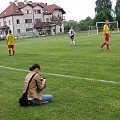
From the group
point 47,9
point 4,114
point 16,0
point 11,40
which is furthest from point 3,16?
point 4,114

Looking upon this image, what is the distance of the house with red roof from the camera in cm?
9475

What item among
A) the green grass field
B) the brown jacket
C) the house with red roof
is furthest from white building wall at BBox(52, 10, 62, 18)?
the brown jacket

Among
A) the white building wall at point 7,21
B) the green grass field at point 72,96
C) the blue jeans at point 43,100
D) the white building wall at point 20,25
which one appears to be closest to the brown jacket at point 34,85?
the blue jeans at point 43,100

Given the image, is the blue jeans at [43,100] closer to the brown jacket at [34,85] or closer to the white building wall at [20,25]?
the brown jacket at [34,85]

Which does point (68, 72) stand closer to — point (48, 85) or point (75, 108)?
point (48, 85)

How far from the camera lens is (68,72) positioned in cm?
1381

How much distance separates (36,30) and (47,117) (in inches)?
3533

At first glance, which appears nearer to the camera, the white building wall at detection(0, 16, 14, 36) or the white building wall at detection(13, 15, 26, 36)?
the white building wall at detection(13, 15, 26, 36)

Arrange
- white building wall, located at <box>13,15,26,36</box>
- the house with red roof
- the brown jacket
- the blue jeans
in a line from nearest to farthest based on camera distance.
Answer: the brown jacket, the blue jeans, white building wall, located at <box>13,15,26,36</box>, the house with red roof

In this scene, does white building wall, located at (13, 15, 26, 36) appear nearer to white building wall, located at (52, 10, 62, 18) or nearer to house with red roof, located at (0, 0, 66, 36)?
house with red roof, located at (0, 0, 66, 36)

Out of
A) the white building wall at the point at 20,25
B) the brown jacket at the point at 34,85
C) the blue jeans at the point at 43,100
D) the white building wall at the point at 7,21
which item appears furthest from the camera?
the white building wall at the point at 7,21

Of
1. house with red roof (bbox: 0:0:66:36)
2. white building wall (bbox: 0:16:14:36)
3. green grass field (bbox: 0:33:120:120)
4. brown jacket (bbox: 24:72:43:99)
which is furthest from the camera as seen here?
house with red roof (bbox: 0:0:66:36)

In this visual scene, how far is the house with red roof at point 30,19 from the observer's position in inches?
3730

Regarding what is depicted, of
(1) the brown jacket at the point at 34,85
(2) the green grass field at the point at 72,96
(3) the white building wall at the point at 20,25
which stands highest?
(3) the white building wall at the point at 20,25
